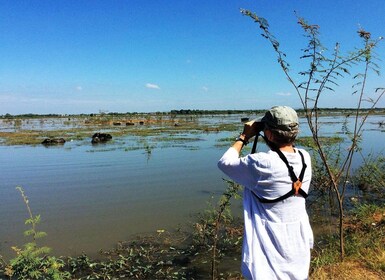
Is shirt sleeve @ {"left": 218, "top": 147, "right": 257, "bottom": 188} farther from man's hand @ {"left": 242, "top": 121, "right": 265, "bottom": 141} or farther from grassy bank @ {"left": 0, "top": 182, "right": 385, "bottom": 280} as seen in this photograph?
grassy bank @ {"left": 0, "top": 182, "right": 385, "bottom": 280}

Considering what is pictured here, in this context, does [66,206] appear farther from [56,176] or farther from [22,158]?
[22,158]

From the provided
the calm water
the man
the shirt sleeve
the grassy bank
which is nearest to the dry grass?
the grassy bank

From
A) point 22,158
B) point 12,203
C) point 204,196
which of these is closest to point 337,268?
point 204,196

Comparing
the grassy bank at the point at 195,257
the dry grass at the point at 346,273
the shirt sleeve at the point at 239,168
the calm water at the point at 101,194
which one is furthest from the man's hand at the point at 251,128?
the calm water at the point at 101,194

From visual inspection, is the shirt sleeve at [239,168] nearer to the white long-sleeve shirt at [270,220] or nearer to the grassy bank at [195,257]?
Result: the white long-sleeve shirt at [270,220]

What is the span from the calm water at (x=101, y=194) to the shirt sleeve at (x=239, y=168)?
4.80m

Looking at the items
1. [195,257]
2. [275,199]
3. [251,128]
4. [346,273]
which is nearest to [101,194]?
[195,257]

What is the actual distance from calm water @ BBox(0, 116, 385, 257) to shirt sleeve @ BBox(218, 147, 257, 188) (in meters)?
4.80

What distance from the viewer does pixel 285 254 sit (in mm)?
2184

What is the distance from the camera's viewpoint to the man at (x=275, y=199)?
2100mm

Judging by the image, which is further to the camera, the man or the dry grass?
the dry grass

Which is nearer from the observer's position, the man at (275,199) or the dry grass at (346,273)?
the man at (275,199)

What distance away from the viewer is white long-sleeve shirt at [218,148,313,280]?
82.5 inches

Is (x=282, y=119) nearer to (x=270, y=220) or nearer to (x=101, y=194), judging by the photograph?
(x=270, y=220)
